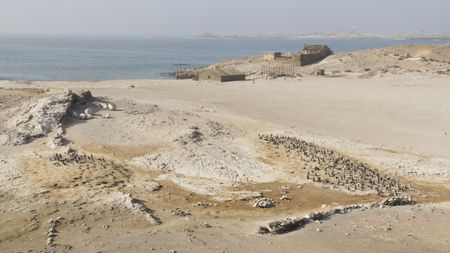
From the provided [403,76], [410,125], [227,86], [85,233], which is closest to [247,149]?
[85,233]

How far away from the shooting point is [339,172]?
66.7 ft

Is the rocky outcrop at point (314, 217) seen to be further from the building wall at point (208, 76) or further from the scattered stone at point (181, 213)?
the building wall at point (208, 76)

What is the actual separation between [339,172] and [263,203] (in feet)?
15.8

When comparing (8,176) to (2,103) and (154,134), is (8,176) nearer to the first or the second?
(154,134)

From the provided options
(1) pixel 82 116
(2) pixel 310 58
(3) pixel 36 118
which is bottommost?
(2) pixel 310 58

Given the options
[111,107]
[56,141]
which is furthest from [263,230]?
[111,107]

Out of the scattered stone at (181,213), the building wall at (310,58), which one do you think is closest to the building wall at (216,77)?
the building wall at (310,58)

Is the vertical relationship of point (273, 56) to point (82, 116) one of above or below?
below

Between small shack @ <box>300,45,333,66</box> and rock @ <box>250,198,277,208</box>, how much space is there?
173 feet

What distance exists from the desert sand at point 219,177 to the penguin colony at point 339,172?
8 centimetres

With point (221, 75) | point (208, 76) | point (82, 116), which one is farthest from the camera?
point (208, 76)

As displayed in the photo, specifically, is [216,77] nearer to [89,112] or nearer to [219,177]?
[89,112]

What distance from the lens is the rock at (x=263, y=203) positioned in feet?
54.4

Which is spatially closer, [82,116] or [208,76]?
[82,116]
